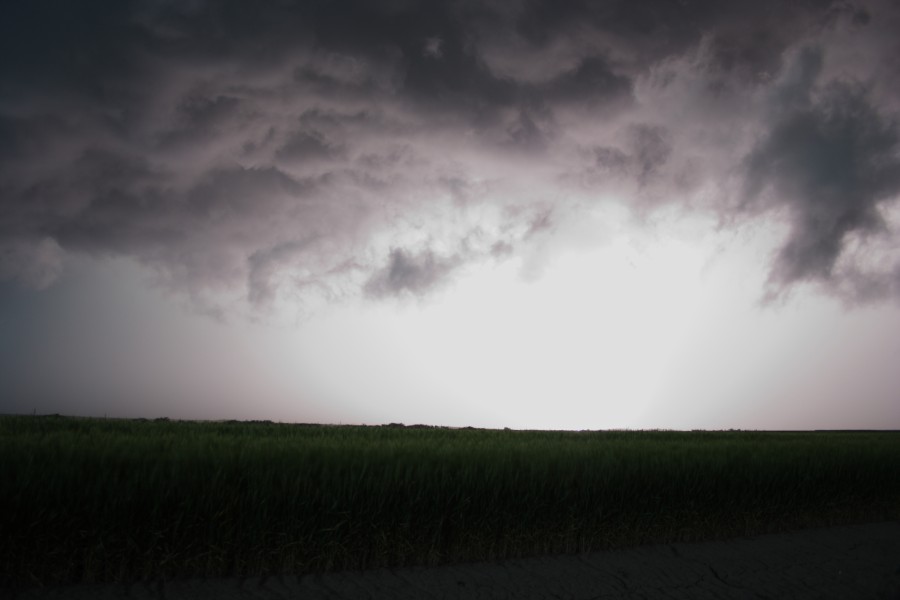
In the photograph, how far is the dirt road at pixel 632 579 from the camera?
499 cm

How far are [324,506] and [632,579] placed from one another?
11.1 ft

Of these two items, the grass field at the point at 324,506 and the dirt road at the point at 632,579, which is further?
the dirt road at the point at 632,579

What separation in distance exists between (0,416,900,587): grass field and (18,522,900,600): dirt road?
20cm

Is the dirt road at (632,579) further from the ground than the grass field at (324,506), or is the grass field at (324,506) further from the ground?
the grass field at (324,506)

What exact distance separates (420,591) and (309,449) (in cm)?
205

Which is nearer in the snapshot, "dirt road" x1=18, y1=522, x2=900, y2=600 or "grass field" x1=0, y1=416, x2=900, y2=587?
"grass field" x1=0, y1=416, x2=900, y2=587

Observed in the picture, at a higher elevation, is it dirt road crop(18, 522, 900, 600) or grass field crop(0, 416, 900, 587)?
grass field crop(0, 416, 900, 587)

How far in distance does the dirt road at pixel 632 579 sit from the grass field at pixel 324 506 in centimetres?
20

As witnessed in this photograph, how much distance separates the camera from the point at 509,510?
638 centimetres

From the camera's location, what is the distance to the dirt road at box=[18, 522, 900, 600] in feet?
16.4

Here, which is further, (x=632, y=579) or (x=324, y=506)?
(x=632, y=579)

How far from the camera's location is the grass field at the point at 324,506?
4.68 meters

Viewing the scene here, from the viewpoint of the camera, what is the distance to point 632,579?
616 centimetres

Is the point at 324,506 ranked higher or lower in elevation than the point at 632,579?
higher
